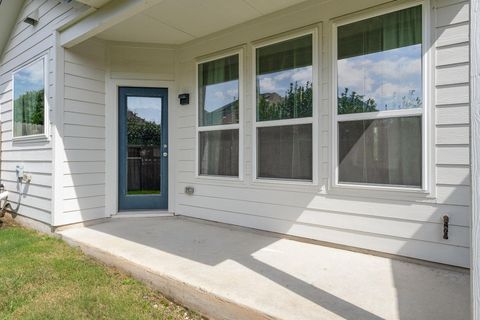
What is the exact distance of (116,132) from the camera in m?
4.41

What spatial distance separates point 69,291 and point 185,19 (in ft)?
10.0

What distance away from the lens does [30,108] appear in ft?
14.8


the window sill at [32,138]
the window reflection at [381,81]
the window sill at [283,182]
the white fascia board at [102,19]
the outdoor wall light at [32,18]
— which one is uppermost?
the outdoor wall light at [32,18]

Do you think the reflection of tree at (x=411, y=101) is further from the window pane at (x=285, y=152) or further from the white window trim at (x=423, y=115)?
the window pane at (x=285, y=152)

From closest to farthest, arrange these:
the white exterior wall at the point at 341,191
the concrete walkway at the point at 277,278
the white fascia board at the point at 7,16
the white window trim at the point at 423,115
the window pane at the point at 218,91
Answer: the concrete walkway at the point at 277,278 → the white exterior wall at the point at 341,191 → the white window trim at the point at 423,115 → the window pane at the point at 218,91 → the white fascia board at the point at 7,16

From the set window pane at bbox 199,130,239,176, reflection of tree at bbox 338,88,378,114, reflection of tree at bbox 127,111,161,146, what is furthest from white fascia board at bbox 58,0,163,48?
reflection of tree at bbox 338,88,378,114

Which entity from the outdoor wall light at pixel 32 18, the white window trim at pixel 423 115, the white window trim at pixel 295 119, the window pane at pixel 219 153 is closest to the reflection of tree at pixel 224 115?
the window pane at pixel 219 153

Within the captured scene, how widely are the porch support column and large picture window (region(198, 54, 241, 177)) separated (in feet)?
9.00

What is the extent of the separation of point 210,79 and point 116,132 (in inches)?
60.4

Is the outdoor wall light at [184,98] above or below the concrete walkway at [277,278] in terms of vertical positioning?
above

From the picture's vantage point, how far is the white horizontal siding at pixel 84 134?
13.0ft

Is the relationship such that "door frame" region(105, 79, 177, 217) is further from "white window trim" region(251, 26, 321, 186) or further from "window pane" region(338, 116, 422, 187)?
"window pane" region(338, 116, 422, 187)

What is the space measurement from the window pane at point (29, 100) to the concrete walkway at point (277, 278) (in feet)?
Answer: 6.45

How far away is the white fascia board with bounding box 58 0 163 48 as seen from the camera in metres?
3.03
